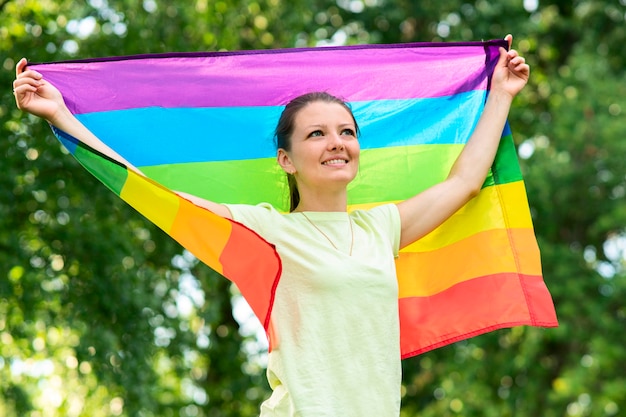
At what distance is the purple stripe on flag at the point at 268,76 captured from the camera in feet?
12.1

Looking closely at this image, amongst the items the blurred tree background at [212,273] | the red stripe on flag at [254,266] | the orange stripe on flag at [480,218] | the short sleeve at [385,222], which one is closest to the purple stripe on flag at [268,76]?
the orange stripe on flag at [480,218]

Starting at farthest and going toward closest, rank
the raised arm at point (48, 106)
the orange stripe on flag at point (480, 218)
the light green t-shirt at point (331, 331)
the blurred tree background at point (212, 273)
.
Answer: the blurred tree background at point (212, 273), the orange stripe on flag at point (480, 218), the raised arm at point (48, 106), the light green t-shirt at point (331, 331)

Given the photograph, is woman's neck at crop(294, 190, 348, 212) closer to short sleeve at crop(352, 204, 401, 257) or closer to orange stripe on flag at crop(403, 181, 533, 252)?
short sleeve at crop(352, 204, 401, 257)

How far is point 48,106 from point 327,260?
949mm

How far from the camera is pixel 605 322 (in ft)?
36.5

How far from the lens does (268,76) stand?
3.87 metres

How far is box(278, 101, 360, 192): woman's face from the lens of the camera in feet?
10.5

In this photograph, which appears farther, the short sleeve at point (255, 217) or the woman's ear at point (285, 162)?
the woman's ear at point (285, 162)

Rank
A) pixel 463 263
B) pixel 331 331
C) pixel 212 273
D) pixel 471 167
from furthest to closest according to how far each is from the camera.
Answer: pixel 212 273
pixel 463 263
pixel 471 167
pixel 331 331

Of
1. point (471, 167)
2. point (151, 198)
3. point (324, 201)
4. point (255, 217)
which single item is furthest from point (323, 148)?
point (471, 167)

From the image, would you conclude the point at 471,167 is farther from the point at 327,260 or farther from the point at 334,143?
the point at 327,260

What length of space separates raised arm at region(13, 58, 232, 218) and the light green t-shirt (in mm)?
357

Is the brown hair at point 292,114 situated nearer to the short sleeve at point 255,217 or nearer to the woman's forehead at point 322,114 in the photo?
the woman's forehead at point 322,114

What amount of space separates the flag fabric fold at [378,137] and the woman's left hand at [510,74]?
0.06 metres
